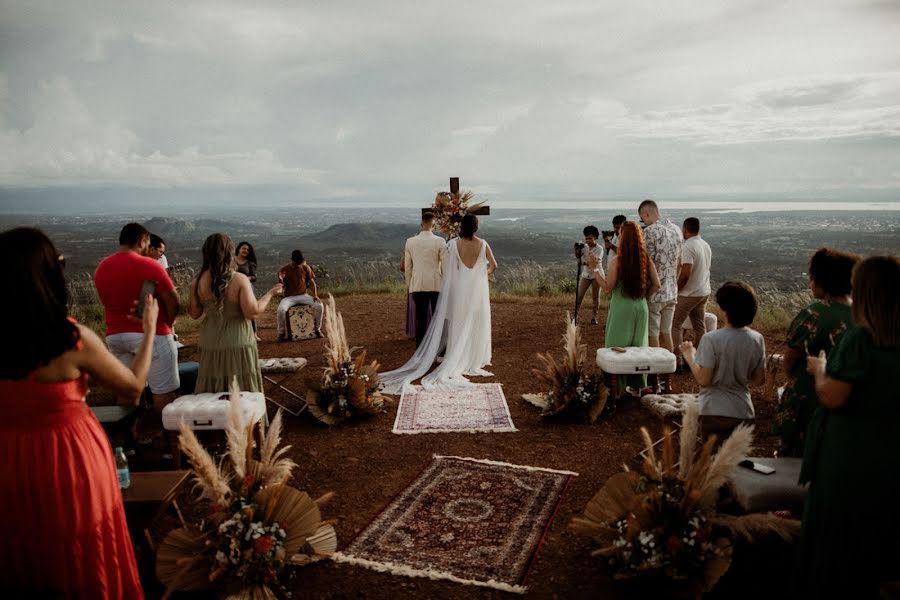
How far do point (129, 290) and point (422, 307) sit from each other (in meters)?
4.76

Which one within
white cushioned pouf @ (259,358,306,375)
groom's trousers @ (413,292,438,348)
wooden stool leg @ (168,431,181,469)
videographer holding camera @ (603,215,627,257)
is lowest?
wooden stool leg @ (168,431,181,469)

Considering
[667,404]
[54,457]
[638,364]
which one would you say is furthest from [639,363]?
[54,457]

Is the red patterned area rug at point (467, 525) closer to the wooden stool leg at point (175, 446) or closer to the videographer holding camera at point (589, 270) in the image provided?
the wooden stool leg at point (175, 446)

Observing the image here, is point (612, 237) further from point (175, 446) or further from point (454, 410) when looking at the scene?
point (175, 446)

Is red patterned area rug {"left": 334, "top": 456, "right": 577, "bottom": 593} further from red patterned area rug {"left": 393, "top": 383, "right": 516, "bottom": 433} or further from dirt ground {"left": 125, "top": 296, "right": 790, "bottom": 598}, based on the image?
red patterned area rug {"left": 393, "top": 383, "right": 516, "bottom": 433}

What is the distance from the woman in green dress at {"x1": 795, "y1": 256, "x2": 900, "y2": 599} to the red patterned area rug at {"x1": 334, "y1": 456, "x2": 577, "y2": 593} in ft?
5.83

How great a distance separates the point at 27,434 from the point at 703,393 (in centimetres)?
436

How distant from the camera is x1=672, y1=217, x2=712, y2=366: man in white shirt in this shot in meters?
8.05

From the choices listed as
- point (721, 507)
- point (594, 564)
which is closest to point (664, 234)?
point (721, 507)

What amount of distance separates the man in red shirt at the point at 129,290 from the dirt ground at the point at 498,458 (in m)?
1.61

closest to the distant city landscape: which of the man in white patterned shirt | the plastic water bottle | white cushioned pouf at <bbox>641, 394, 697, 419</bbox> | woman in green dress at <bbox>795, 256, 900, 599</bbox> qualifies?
the man in white patterned shirt

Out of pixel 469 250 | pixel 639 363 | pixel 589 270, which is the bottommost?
pixel 639 363

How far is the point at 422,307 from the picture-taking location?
9555mm

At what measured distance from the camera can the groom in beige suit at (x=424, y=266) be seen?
927cm
